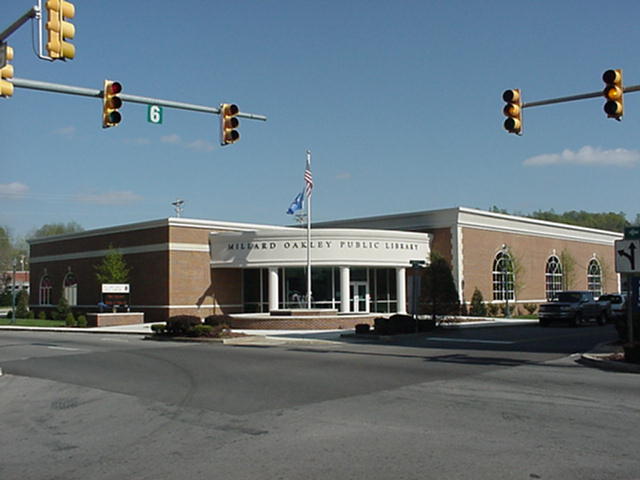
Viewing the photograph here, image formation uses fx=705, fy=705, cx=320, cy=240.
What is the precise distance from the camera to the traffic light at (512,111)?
1652 cm

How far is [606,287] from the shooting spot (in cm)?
6100

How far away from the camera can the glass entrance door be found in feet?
141

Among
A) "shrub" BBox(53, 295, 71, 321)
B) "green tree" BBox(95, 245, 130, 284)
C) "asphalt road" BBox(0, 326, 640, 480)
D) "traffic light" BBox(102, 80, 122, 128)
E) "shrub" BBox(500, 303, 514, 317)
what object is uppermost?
"traffic light" BBox(102, 80, 122, 128)

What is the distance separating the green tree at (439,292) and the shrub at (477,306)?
11542 millimetres

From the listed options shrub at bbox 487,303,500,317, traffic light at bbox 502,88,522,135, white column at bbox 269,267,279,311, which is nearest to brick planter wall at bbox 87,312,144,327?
white column at bbox 269,267,279,311

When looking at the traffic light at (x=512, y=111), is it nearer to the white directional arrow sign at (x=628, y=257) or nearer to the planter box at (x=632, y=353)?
the white directional arrow sign at (x=628, y=257)

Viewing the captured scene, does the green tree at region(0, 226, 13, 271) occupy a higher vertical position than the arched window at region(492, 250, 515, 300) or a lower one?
higher

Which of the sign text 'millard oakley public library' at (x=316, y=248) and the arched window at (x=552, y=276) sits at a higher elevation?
the sign text 'millard oakley public library' at (x=316, y=248)

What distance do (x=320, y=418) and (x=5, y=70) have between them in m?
8.70

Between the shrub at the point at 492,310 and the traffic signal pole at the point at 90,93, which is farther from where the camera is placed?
the shrub at the point at 492,310

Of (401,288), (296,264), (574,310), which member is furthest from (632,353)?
(401,288)

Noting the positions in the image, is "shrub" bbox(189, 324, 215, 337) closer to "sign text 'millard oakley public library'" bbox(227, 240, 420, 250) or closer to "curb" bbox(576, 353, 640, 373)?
"sign text 'millard oakley public library'" bbox(227, 240, 420, 250)

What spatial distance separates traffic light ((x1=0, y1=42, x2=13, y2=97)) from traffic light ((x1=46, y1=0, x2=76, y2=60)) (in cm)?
208

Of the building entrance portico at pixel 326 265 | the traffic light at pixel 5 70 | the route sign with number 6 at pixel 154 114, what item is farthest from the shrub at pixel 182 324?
the traffic light at pixel 5 70
